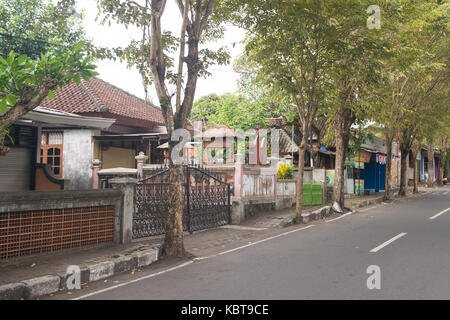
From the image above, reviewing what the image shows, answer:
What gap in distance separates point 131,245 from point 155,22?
4917 millimetres

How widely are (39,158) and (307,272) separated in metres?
9.16

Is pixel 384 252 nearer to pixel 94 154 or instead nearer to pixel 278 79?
pixel 278 79

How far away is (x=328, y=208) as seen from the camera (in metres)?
15.5

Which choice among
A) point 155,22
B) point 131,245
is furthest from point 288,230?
point 155,22

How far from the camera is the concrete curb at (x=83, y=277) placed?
206 inches

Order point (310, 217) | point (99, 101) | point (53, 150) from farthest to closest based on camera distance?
point (99, 101) → point (53, 150) → point (310, 217)

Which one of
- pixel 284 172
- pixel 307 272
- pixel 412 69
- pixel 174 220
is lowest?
pixel 307 272

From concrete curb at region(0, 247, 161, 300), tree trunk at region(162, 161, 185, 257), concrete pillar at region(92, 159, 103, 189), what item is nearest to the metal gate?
tree trunk at region(162, 161, 185, 257)

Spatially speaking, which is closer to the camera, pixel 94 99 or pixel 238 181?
pixel 238 181

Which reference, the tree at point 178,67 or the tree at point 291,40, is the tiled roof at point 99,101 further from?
the tree at point 178,67

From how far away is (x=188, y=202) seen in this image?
1061cm

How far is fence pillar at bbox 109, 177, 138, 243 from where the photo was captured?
8.66 meters

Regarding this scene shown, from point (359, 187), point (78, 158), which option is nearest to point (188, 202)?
point (78, 158)

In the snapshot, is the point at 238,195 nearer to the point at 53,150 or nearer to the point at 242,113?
the point at 53,150
